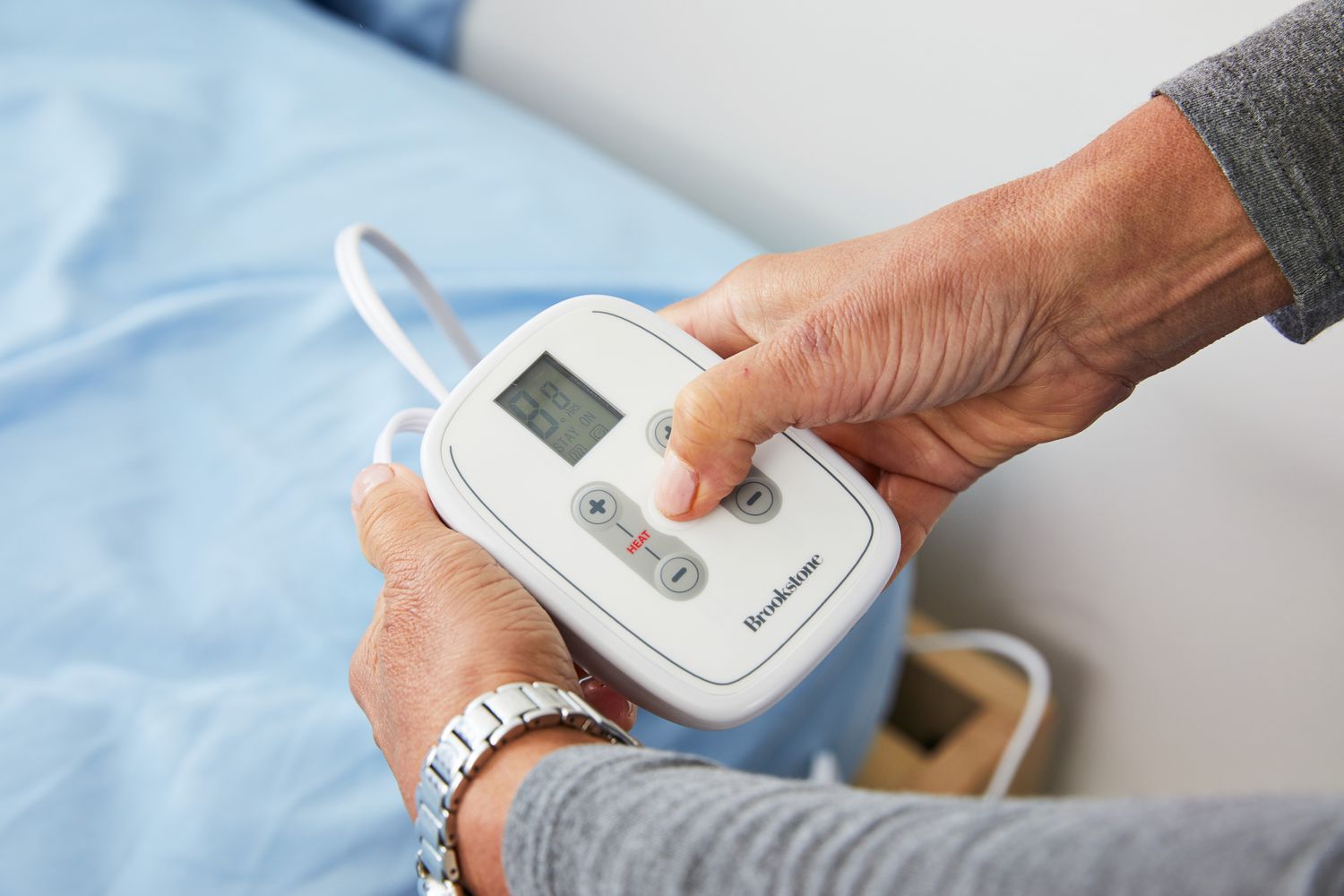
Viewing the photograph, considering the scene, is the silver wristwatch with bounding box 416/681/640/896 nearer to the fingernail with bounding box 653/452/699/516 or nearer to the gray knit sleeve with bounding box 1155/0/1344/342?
the fingernail with bounding box 653/452/699/516

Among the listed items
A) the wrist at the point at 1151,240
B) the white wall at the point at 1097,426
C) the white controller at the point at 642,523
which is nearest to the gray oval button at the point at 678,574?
the white controller at the point at 642,523

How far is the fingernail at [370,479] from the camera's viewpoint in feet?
1.95

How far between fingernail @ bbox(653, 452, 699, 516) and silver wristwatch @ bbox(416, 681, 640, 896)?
0.16 m

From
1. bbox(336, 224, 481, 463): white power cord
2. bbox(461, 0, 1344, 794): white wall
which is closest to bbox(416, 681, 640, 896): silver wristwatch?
bbox(336, 224, 481, 463): white power cord

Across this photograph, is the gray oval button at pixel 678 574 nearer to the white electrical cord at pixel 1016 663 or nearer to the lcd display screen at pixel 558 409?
the lcd display screen at pixel 558 409

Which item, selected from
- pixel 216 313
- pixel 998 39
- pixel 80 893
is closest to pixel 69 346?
pixel 216 313

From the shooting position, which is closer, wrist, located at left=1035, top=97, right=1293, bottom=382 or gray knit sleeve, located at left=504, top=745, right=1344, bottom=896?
gray knit sleeve, located at left=504, top=745, right=1344, bottom=896

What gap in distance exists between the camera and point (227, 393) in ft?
2.51

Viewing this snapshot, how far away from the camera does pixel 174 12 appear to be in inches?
41.9

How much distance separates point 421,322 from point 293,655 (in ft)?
1.05

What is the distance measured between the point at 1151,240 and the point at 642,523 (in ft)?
1.16

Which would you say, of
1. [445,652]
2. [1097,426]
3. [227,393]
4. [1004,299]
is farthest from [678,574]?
[1097,426]

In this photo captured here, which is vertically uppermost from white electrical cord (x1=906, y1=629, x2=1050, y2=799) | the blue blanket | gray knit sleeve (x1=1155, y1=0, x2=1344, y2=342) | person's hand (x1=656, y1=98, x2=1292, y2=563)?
gray knit sleeve (x1=1155, y1=0, x2=1344, y2=342)

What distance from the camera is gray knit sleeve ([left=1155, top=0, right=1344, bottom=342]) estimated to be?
0.57 m
